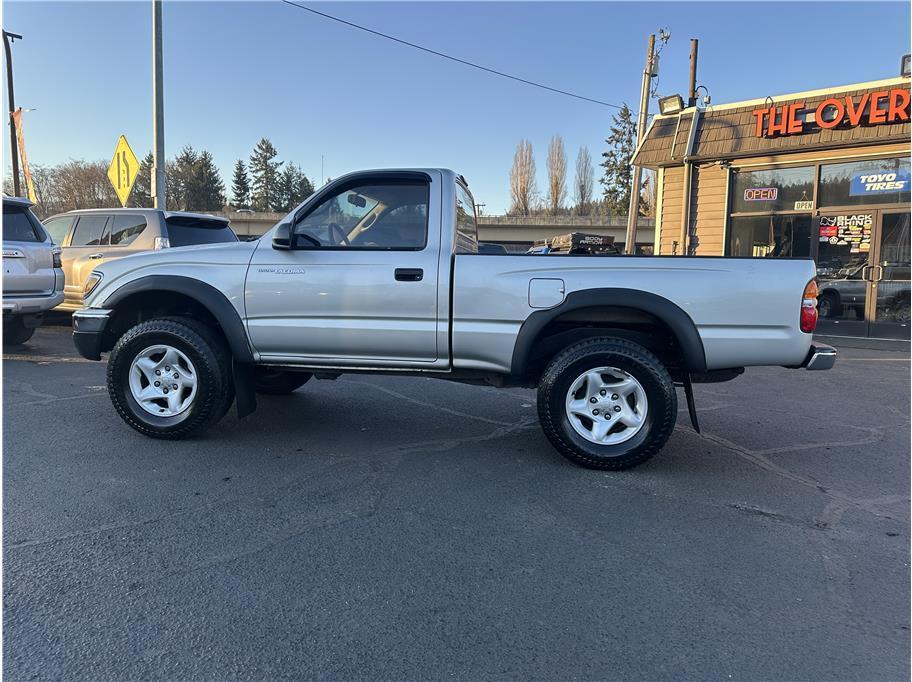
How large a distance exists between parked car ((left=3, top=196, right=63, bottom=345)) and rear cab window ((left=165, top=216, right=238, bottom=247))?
148 cm

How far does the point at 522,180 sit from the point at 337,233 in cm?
7531

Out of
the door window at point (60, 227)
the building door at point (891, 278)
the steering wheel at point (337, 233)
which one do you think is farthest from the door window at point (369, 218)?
the building door at point (891, 278)

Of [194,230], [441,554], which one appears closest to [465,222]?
[441,554]

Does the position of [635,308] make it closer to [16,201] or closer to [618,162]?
[16,201]

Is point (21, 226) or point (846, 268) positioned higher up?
point (21, 226)

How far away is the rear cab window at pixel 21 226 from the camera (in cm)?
759

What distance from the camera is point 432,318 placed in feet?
13.9

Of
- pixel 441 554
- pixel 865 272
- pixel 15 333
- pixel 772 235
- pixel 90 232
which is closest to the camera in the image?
pixel 441 554

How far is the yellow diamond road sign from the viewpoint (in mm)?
13141

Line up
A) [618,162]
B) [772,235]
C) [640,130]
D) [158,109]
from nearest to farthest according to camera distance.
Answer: [772,235] < [158,109] < [640,130] < [618,162]

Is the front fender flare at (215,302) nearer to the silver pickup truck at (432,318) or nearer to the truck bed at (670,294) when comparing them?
the silver pickup truck at (432,318)

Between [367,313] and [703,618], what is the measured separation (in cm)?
276

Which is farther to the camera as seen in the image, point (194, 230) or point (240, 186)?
point (240, 186)

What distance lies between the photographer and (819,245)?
12.4 meters
